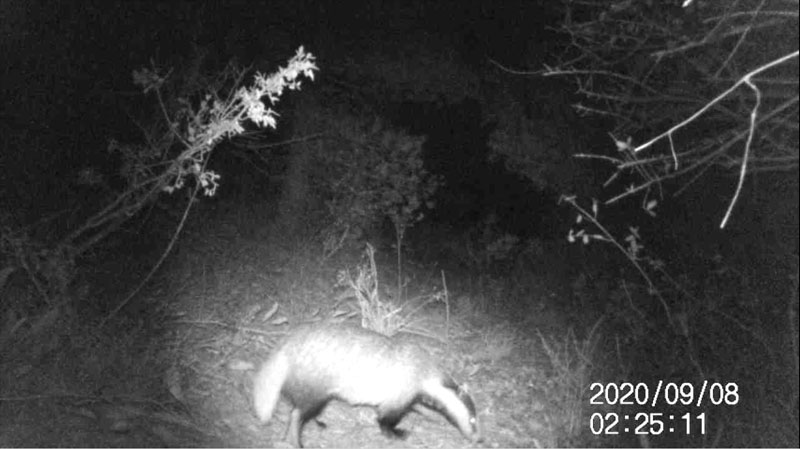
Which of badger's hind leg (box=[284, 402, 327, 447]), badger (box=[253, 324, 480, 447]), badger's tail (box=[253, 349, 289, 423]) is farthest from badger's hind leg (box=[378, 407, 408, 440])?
badger's tail (box=[253, 349, 289, 423])

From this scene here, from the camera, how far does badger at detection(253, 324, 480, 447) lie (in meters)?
5.79

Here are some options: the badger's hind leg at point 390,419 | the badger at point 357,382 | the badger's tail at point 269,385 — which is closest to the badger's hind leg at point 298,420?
the badger at point 357,382

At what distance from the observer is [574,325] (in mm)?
7328

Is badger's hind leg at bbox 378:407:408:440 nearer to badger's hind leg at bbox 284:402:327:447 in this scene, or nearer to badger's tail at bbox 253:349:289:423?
badger's hind leg at bbox 284:402:327:447

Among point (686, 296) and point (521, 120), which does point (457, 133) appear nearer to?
point (521, 120)

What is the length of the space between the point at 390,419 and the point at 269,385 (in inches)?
31.7

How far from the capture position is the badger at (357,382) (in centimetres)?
579

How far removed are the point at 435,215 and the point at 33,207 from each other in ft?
Result: 11.1

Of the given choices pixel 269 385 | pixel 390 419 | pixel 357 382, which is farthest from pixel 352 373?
pixel 269 385

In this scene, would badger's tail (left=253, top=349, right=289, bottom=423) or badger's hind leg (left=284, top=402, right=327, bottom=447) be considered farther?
badger's tail (left=253, top=349, right=289, bottom=423)

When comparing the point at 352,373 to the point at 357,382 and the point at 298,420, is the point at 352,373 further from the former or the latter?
the point at 298,420

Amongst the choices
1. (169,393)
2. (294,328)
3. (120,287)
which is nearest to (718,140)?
(294,328)

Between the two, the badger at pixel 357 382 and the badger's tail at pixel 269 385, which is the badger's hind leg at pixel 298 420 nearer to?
the badger at pixel 357 382

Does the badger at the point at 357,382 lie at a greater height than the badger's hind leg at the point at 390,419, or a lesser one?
greater
